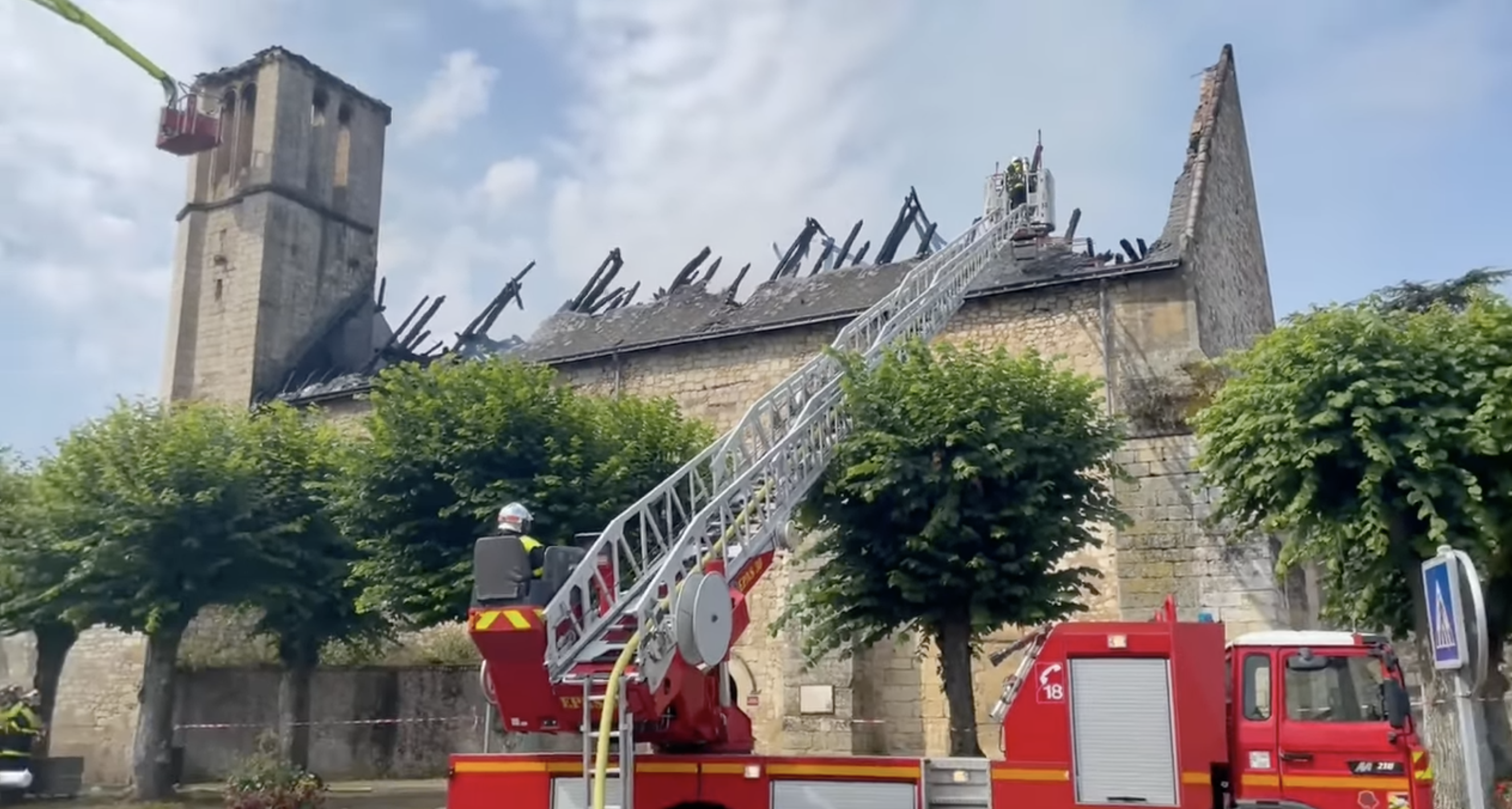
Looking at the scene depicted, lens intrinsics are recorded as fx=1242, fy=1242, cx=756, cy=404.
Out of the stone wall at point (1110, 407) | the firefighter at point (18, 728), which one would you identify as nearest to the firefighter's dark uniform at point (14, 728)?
the firefighter at point (18, 728)

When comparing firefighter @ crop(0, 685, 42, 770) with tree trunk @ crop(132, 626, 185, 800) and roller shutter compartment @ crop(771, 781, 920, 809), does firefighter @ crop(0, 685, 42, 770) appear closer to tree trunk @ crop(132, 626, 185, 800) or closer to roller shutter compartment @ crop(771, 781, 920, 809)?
tree trunk @ crop(132, 626, 185, 800)

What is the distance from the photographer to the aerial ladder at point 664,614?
866 cm

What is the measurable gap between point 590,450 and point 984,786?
869cm

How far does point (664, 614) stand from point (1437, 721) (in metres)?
8.18

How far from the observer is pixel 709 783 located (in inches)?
347

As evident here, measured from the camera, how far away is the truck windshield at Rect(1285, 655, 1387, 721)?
8086 millimetres

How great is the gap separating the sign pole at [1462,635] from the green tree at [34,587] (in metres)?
17.3

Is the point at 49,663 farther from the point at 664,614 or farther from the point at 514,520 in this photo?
the point at 664,614

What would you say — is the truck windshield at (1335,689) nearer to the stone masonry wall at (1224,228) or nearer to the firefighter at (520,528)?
the firefighter at (520,528)

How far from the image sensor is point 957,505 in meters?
12.6

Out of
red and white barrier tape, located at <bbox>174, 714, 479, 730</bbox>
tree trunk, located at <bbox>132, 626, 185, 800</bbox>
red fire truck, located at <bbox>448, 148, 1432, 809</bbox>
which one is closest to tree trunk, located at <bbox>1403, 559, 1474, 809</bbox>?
red fire truck, located at <bbox>448, 148, 1432, 809</bbox>

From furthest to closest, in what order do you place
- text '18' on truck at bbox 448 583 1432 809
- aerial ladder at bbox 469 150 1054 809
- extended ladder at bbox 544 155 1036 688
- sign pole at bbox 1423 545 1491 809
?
1. extended ladder at bbox 544 155 1036 688
2. aerial ladder at bbox 469 150 1054 809
3. text '18' on truck at bbox 448 583 1432 809
4. sign pole at bbox 1423 545 1491 809

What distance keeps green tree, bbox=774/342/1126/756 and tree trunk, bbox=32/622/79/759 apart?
1413 cm

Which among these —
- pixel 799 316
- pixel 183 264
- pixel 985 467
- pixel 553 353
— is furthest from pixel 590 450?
pixel 183 264
